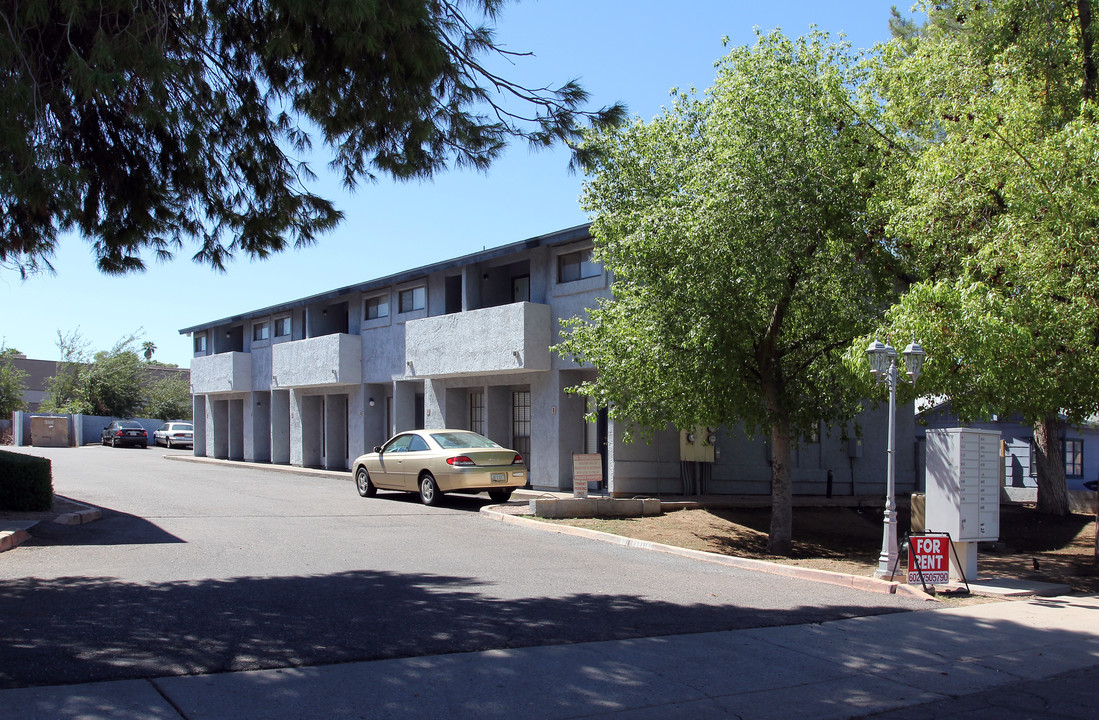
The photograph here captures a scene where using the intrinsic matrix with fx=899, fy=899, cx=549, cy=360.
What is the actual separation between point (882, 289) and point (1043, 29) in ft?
14.9

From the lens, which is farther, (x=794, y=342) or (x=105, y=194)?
(x=794, y=342)

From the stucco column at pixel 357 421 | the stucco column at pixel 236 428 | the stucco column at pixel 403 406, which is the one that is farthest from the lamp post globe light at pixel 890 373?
the stucco column at pixel 236 428

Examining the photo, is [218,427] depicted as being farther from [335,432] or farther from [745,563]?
[745,563]

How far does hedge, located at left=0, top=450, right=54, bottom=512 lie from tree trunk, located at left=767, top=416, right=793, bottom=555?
1161cm

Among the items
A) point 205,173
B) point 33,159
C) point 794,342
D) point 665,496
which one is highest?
point 205,173

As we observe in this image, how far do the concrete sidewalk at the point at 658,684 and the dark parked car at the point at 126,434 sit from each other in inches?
1759

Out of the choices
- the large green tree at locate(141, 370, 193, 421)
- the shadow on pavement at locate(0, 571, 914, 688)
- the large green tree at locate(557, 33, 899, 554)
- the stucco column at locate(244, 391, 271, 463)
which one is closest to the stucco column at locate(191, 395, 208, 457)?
the stucco column at locate(244, 391, 271, 463)

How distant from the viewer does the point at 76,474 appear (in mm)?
23297

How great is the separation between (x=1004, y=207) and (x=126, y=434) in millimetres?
44240

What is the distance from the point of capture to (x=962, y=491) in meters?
11.2

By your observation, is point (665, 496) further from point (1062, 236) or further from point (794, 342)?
point (1062, 236)

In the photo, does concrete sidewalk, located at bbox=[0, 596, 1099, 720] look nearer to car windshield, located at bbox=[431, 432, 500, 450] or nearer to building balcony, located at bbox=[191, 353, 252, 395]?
car windshield, located at bbox=[431, 432, 500, 450]

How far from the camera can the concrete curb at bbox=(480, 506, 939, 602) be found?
34.3ft

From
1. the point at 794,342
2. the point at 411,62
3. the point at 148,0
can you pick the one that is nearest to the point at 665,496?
the point at 794,342
